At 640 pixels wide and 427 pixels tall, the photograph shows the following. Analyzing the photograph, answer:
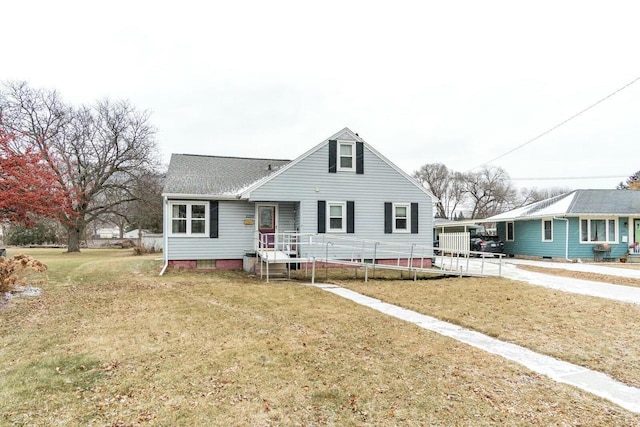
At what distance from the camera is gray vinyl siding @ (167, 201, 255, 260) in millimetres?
15336

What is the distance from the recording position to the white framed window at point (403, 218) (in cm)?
1702

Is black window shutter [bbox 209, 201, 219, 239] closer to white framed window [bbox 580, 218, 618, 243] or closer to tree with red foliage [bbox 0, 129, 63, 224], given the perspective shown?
tree with red foliage [bbox 0, 129, 63, 224]

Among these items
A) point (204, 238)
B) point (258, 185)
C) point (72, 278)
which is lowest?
point (72, 278)

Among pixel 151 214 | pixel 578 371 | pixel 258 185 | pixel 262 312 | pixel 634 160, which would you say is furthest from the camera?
pixel 634 160

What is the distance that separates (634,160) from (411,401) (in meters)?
46.5

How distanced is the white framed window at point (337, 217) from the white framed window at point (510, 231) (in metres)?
A: 15.2

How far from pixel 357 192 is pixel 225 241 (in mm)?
5988

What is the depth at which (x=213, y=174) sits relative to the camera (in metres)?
17.3

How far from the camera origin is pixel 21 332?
654 cm

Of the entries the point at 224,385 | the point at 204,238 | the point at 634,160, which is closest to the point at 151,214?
the point at 204,238

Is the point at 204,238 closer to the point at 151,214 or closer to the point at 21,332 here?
the point at 21,332

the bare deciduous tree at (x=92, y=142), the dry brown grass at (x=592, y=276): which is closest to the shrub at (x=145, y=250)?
the bare deciduous tree at (x=92, y=142)

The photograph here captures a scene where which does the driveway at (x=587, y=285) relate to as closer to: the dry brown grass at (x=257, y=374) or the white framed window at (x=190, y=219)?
the dry brown grass at (x=257, y=374)

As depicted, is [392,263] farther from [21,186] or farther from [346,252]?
[21,186]
